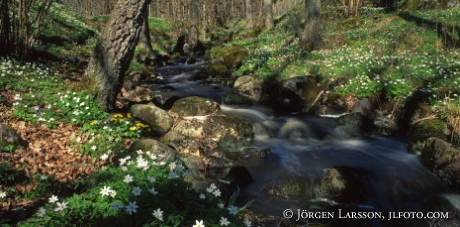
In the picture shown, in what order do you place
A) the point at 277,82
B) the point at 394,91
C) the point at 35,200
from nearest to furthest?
the point at 35,200
the point at 394,91
the point at 277,82

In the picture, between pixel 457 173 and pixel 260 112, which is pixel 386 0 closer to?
pixel 260 112

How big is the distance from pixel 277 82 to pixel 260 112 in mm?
1694

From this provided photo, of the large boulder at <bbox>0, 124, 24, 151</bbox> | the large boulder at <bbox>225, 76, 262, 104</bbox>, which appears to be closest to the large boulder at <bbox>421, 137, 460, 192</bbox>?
the large boulder at <bbox>225, 76, 262, 104</bbox>

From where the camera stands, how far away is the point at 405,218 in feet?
19.9

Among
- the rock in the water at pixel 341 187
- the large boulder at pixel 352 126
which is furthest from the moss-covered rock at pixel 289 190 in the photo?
the large boulder at pixel 352 126

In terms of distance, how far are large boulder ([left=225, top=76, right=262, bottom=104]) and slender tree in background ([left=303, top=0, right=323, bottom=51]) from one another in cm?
451

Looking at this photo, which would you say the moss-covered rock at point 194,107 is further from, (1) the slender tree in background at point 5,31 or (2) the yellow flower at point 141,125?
(1) the slender tree in background at point 5,31

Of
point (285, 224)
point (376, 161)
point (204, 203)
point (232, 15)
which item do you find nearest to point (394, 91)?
point (376, 161)

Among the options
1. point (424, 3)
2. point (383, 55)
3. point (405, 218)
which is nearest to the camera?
point (405, 218)

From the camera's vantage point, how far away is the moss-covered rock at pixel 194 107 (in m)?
9.82

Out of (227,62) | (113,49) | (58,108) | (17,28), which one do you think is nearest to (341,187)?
(113,49)

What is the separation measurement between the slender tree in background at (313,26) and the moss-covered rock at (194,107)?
25.2ft

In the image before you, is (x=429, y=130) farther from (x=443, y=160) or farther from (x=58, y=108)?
(x=58, y=108)

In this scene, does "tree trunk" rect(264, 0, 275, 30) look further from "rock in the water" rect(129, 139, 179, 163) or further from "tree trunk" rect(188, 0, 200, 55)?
"rock in the water" rect(129, 139, 179, 163)
